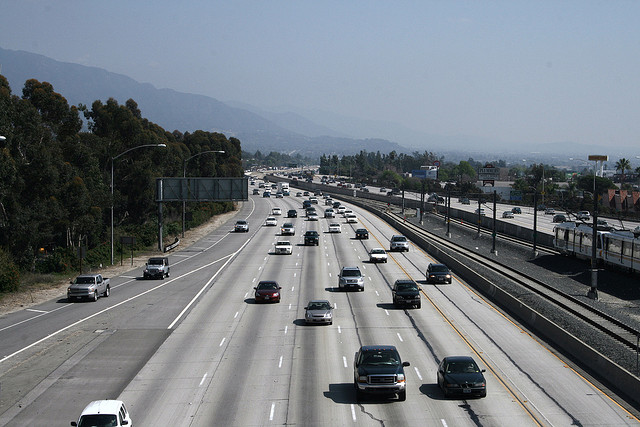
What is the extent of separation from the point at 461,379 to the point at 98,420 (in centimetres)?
1100

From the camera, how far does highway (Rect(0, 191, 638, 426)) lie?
20.6m

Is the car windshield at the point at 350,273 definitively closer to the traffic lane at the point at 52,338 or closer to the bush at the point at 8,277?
the traffic lane at the point at 52,338

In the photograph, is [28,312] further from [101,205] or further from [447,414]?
[101,205]

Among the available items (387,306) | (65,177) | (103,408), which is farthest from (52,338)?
(65,177)

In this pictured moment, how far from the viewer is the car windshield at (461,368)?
22.2 metres

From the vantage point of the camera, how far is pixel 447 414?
20.2 meters

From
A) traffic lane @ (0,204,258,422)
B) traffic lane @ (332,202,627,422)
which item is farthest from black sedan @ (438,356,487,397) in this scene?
traffic lane @ (0,204,258,422)

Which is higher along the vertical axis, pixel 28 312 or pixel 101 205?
pixel 101 205

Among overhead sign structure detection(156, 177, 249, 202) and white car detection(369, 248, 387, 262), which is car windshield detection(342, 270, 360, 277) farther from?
overhead sign structure detection(156, 177, 249, 202)

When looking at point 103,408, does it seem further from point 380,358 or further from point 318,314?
point 318,314

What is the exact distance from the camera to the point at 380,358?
22.3m

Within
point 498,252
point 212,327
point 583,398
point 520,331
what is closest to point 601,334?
point 520,331

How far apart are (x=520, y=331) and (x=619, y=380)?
9737 mm

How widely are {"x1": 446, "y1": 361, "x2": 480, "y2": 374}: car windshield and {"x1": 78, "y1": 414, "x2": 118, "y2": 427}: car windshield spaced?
10.6 metres
